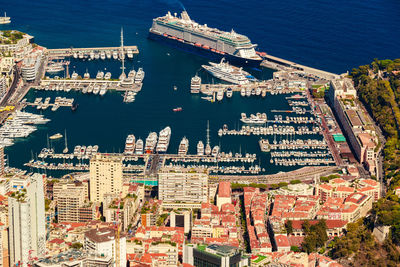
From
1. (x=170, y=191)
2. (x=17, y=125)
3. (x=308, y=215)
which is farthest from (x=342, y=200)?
(x=17, y=125)

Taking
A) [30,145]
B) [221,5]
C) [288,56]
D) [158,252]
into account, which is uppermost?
[221,5]

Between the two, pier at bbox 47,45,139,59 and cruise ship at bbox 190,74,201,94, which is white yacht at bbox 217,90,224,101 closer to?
cruise ship at bbox 190,74,201,94

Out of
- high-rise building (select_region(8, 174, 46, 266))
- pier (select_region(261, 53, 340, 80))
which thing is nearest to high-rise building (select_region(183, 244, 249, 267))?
high-rise building (select_region(8, 174, 46, 266))

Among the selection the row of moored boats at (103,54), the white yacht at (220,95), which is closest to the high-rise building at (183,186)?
the white yacht at (220,95)

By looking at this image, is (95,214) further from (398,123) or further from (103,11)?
(103,11)

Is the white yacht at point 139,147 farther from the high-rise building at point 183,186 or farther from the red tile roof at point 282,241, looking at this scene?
the red tile roof at point 282,241
